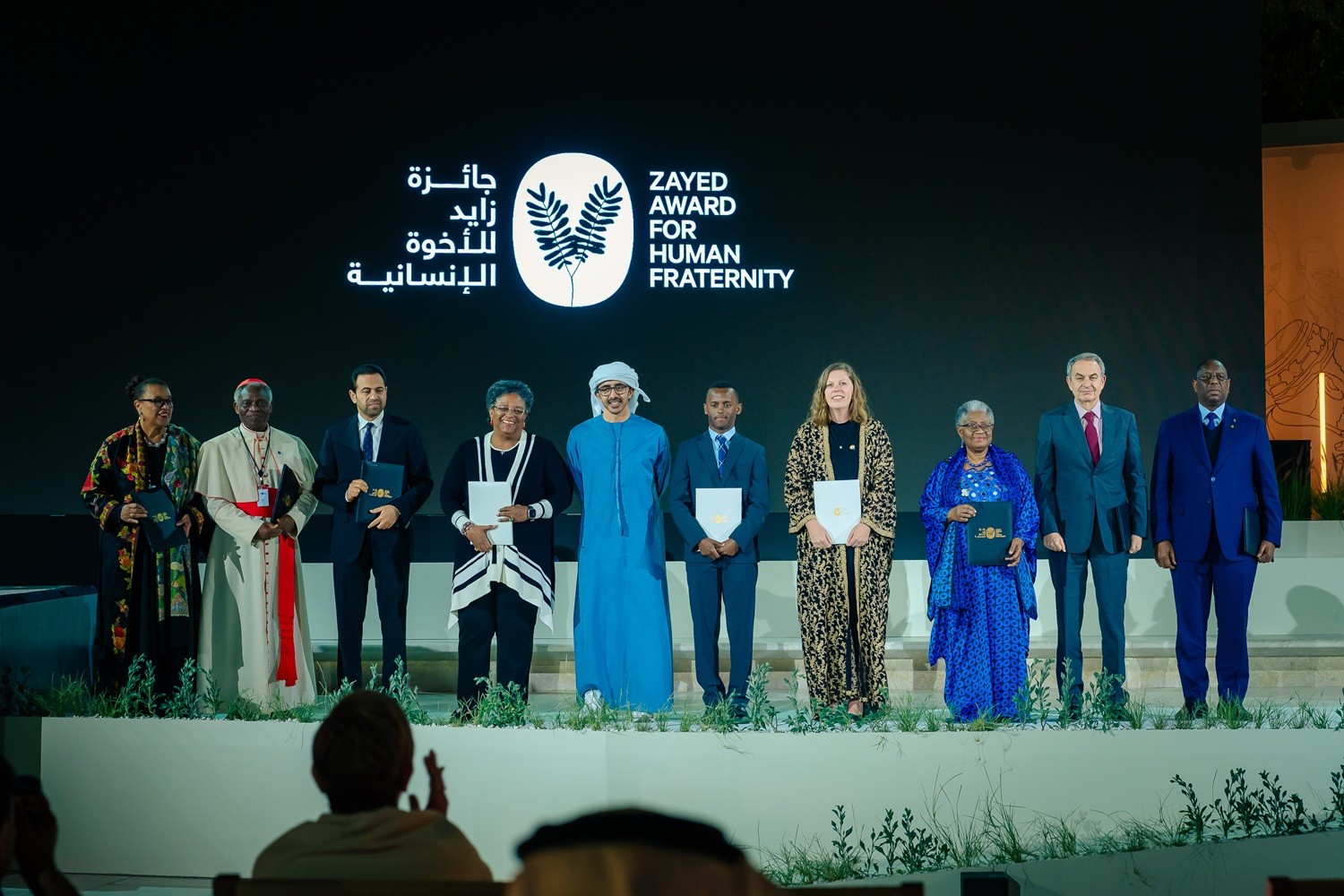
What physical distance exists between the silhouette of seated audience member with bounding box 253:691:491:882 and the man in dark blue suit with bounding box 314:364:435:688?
351cm

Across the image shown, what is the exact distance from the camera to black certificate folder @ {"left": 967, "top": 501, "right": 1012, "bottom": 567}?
517 cm

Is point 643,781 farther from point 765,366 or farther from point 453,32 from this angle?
point 453,32

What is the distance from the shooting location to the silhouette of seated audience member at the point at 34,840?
6.35 feet

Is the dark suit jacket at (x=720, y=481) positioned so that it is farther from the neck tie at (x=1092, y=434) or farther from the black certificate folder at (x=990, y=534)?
the neck tie at (x=1092, y=434)

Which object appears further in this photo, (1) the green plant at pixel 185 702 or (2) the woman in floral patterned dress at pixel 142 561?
(2) the woman in floral patterned dress at pixel 142 561

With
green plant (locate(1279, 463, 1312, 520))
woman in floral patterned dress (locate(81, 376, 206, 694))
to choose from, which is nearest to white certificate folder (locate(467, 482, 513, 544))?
woman in floral patterned dress (locate(81, 376, 206, 694))

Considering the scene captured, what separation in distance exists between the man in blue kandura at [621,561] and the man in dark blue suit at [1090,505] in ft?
5.32

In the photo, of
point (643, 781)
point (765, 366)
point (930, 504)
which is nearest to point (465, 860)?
point (643, 781)

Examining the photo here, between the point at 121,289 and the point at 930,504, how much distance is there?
5650 mm

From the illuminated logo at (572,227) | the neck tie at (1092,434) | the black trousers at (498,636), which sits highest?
the illuminated logo at (572,227)

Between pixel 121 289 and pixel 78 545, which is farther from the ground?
pixel 121 289

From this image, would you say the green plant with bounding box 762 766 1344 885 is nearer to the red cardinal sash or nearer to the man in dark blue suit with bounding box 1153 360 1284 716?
the man in dark blue suit with bounding box 1153 360 1284 716

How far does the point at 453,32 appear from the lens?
8.52m

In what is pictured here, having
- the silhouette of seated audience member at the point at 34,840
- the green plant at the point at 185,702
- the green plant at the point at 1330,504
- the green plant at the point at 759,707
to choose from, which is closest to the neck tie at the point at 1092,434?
the green plant at the point at 759,707
